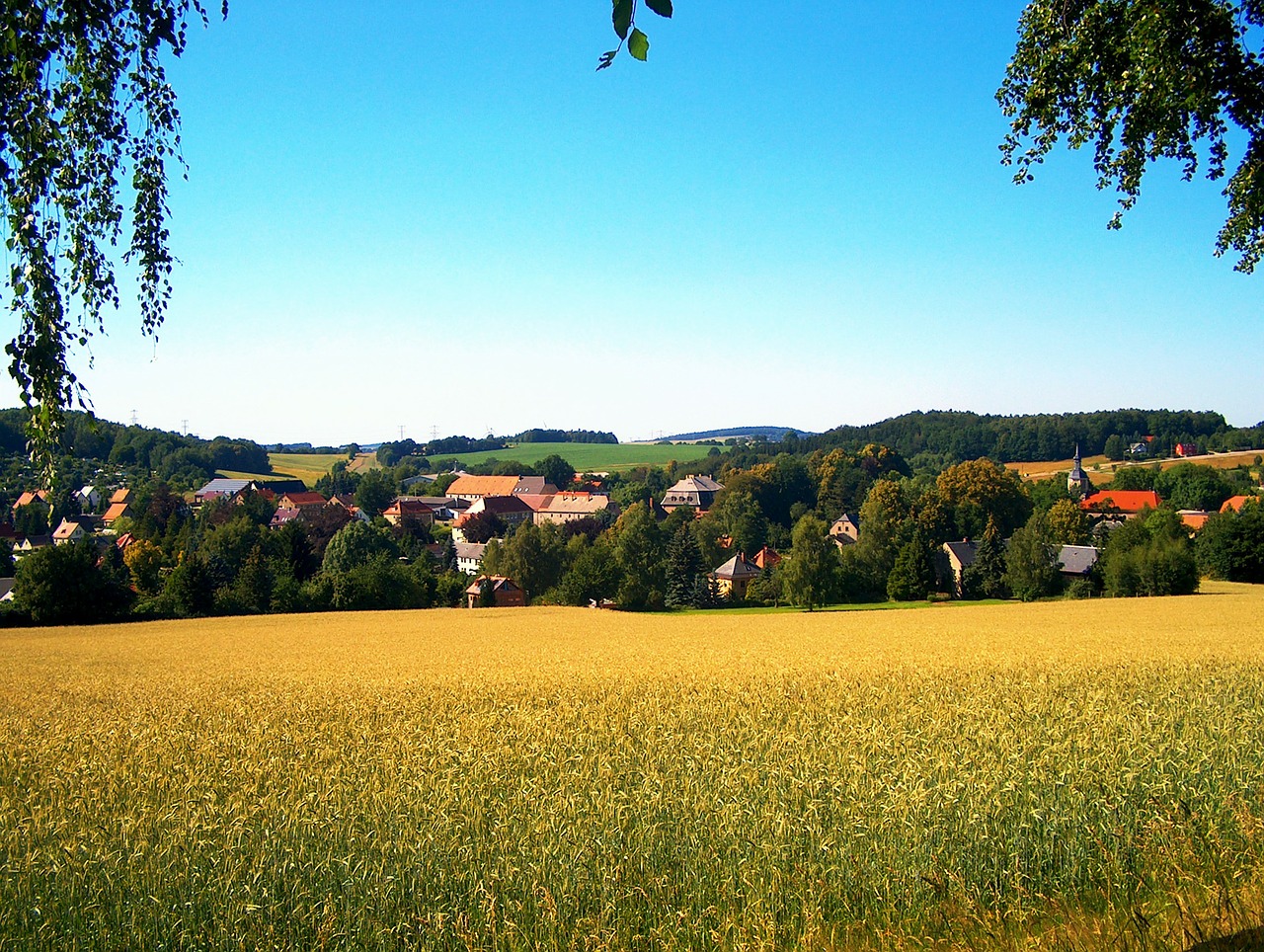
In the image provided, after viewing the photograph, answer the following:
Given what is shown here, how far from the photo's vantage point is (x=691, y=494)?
117 metres

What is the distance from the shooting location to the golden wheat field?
192 inches

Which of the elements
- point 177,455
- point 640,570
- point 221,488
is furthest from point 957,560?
point 177,455

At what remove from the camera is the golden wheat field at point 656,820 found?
4887mm

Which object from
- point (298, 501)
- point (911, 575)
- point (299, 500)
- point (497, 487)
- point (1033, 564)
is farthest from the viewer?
point (497, 487)

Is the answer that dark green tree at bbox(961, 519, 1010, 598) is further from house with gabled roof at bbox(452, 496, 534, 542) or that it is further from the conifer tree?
house with gabled roof at bbox(452, 496, 534, 542)

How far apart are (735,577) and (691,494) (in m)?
53.8

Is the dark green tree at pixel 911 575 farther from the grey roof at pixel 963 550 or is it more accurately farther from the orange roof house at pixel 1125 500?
the orange roof house at pixel 1125 500

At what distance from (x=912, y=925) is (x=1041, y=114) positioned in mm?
8008

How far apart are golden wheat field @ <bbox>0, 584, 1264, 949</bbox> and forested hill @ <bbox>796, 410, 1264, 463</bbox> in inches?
5307

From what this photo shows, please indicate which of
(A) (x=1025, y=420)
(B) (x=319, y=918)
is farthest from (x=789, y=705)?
(A) (x=1025, y=420)

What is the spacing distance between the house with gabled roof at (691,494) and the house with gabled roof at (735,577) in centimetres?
4788

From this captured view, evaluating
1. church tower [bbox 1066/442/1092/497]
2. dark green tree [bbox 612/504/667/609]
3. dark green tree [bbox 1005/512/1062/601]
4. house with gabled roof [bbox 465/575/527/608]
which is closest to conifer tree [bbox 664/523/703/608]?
dark green tree [bbox 612/504/667/609]

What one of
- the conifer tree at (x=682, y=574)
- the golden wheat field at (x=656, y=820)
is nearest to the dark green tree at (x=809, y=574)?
the conifer tree at (x=682, y=574)

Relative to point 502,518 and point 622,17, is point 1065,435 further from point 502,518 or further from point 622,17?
point 622,17
